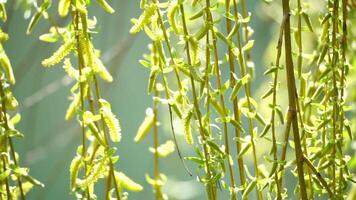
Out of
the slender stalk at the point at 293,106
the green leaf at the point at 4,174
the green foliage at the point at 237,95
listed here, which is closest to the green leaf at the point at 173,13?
the green foliage at the point at 237,95

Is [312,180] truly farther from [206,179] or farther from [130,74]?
[130,74]

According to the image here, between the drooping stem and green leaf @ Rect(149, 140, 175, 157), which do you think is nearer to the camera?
the drooping stem

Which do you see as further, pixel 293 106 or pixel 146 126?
pixel 146 126

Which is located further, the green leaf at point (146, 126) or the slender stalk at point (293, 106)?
the green leaf at point (146, 126)

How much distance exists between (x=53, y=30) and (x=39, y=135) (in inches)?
82.0

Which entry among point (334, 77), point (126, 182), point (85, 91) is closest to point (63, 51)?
point (85, 91)

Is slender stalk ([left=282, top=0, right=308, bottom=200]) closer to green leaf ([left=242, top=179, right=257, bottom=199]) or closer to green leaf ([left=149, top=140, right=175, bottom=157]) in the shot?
green leaf ([left=242, top=179, right=257, bottom=199])

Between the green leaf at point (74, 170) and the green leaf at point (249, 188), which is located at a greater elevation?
the green leaf at point (74, 170)

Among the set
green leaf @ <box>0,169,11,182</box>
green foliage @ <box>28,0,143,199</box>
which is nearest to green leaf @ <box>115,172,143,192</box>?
green foliage @ <box>28,0,143,199</box>

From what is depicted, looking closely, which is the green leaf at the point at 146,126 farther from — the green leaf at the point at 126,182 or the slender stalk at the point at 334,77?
the slender stalk at the point at 334,77

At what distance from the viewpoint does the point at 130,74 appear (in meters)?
2.85

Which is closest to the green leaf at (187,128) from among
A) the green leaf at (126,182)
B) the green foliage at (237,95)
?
the green foliage at (237,95)

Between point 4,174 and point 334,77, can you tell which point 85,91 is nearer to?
point 4,174

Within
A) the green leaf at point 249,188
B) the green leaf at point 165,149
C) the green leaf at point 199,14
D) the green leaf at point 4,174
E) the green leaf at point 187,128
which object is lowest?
the green leaf at point 249,188
